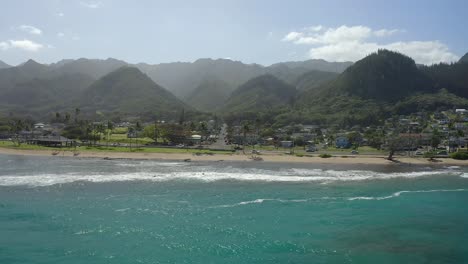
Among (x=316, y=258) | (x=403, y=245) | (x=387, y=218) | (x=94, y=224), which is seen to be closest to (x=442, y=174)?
(x=387, y=218)

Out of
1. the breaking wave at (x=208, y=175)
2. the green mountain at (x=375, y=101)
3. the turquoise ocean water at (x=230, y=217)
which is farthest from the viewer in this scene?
the green mountain at (x=375, y=101)

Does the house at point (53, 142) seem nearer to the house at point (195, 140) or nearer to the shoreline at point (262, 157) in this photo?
the shoreline at point (262, 157)

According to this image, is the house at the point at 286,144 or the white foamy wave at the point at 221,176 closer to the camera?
the white foamy wave at the point at 221,176

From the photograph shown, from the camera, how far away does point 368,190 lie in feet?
158

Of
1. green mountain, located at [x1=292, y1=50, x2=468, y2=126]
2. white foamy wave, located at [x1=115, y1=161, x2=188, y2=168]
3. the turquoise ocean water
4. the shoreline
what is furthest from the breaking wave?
green mountain, located at [x1=292, y1=50, x2=468, y2=126]

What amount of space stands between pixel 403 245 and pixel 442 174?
3734 centimetres

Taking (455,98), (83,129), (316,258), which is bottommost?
(316,258)

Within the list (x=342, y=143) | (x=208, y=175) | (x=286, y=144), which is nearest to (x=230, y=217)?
(x=208, y=175)

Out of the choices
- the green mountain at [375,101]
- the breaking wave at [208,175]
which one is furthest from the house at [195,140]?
the green mountain at [375,101]

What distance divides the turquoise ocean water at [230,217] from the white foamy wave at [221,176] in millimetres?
143

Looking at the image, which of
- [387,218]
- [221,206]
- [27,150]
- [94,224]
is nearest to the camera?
[94,224]

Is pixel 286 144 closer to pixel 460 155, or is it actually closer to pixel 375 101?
pixel 460 155

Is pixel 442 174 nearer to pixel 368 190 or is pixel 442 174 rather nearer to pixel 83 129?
pixel 368 190

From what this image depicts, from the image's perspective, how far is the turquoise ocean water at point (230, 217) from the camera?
90.3 feet
